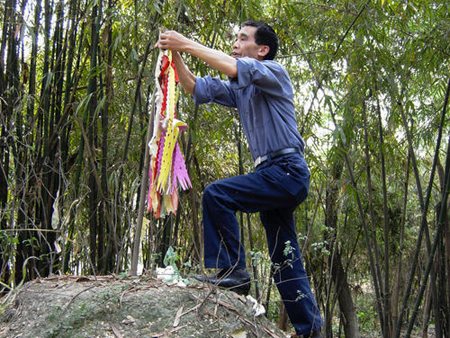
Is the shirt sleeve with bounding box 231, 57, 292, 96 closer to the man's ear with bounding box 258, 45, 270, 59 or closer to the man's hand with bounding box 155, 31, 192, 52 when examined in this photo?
the man's ear with bounding box 258, 45, 270, 59

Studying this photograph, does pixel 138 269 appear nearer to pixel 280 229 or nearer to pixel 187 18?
pixel 280 229

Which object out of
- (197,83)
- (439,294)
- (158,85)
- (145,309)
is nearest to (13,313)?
(145,309)

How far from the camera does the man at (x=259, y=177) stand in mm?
2383

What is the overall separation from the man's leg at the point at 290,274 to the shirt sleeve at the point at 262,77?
57 cm

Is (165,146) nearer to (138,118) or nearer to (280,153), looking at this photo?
(280,153)

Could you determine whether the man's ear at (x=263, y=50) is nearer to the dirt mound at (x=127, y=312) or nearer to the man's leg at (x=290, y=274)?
the man's leg at (x=290, y=274)

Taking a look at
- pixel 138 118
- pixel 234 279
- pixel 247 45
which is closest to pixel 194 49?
→ pixel 247 45

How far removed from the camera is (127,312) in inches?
81.7

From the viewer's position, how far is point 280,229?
2576mm

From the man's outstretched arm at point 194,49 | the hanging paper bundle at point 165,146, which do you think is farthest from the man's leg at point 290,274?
the man's outstretched arm at point 194,49

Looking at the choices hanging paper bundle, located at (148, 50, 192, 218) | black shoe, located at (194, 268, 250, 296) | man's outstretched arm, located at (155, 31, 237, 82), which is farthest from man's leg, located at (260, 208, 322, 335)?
man's outstretched arm, located at (155, 31, 237, 82)

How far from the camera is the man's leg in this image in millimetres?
2471

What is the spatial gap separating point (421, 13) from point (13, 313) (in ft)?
10.8

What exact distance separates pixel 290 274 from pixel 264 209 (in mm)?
333
